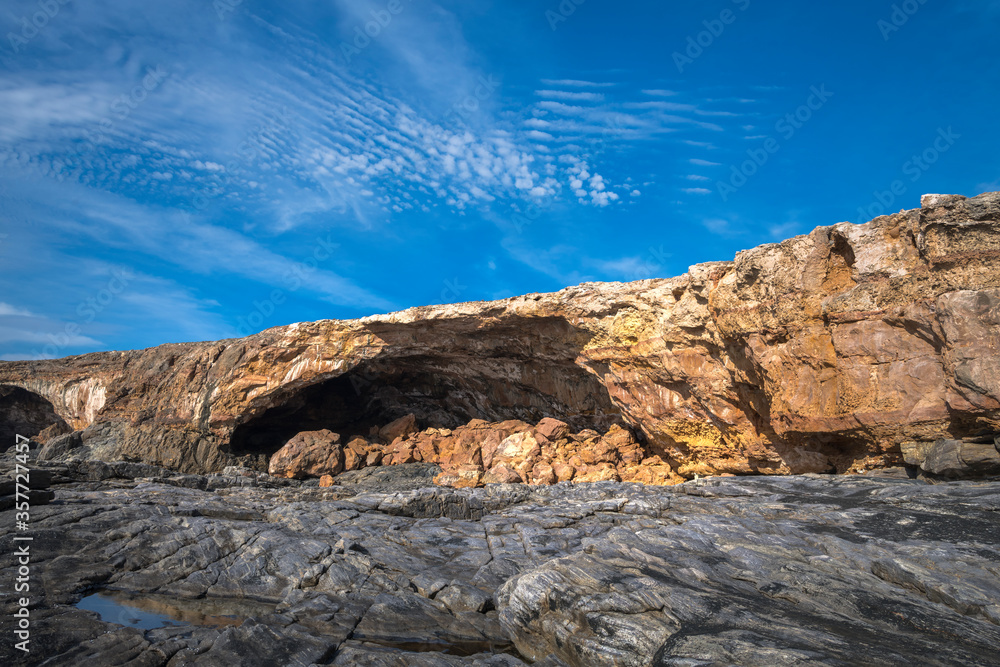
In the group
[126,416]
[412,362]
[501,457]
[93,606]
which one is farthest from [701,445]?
[126,416]

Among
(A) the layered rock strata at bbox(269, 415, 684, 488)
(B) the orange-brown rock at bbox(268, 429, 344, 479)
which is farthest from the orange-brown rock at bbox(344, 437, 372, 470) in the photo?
(B) the orange-brown rock at bbox(268, 429, 344, 479)

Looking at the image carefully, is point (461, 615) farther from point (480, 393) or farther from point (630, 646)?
point (480, 393)

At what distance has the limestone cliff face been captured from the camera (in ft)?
41.9

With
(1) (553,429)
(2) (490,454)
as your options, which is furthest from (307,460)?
(1) (553,429)

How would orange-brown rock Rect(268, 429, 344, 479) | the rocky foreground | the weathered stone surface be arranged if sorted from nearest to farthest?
the rocky foreground < the weathered stone surface < orange-brown rock Rect(268, 429, 344, 479)

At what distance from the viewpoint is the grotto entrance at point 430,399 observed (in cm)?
2520

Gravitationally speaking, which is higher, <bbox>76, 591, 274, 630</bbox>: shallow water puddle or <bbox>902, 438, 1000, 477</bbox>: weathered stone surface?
<bbox>902, 438, 1000, 477</bbox>: weathered stone surface

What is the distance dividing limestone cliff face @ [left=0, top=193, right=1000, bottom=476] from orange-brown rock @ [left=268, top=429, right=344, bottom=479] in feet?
10.9

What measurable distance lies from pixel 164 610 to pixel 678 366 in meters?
15.8

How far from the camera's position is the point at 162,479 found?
69.6 ft

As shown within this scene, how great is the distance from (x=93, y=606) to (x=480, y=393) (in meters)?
19.6

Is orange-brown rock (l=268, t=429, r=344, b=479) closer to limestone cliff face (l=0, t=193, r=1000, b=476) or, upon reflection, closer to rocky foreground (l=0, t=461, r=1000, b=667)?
limestone cliff face (l=0, t=193, r=1000, b=476)

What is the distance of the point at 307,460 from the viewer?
84.7 ft

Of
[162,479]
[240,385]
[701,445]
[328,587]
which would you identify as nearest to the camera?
[328,587]
